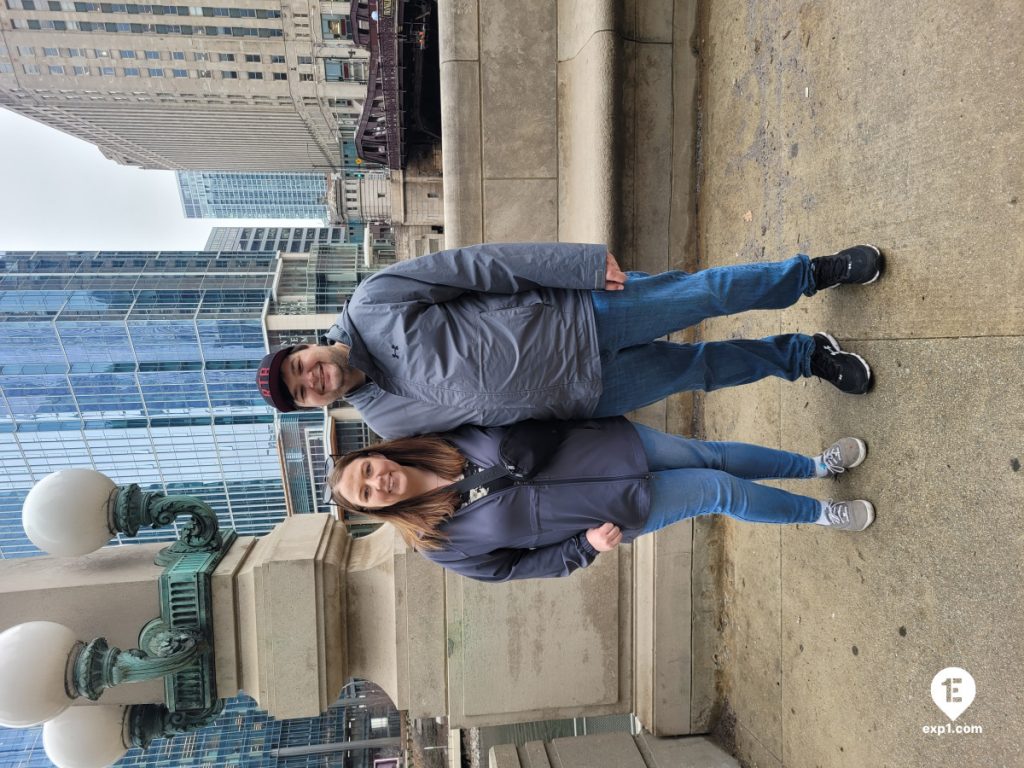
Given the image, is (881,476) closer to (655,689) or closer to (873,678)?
(873,678)

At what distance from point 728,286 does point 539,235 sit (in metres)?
2.57

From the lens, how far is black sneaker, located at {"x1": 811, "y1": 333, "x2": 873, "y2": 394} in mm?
2953

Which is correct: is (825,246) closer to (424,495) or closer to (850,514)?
(850,514)

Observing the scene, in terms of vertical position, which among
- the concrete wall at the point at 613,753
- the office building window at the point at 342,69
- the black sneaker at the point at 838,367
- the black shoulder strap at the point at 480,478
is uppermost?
the office building window at the point at 342,69

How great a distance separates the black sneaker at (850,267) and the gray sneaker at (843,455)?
811mm

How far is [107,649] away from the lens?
3469 millimetres

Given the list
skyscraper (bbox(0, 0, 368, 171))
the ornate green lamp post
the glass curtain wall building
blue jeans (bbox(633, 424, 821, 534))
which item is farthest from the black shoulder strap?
skyscraper (bbox(0, 0, 368, 171))

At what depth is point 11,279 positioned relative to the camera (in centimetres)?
2280

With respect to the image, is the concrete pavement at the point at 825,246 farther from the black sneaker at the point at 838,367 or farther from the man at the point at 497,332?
the man at the point at 497,332

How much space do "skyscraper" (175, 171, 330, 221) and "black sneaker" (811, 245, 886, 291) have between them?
123 meters

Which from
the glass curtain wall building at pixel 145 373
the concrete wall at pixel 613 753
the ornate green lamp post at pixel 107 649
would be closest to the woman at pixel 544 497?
the ornate green lamp post at pixel 107 649

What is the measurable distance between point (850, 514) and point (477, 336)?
210cm

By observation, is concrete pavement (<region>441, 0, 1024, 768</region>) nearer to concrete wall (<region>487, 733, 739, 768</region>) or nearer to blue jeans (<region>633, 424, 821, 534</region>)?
concrete wall (<region>487, 733, 739, 768</region>)

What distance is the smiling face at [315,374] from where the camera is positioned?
2.41 metres
